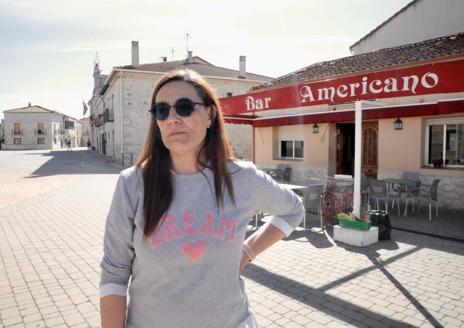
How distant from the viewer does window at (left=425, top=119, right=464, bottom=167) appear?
30.9 feet

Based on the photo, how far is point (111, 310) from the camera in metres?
1.35

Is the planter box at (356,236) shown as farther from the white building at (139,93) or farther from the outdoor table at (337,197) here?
the white building at (139,93)

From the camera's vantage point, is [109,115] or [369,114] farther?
[109,115]

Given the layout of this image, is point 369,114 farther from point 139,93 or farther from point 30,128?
point 30,128

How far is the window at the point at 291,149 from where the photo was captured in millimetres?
14125

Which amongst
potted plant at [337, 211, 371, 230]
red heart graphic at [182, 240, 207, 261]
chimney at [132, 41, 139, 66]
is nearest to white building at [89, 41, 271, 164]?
chimney at [132, 41, 139, 66]

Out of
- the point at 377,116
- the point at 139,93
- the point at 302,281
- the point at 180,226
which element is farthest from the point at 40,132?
the point at 180,226

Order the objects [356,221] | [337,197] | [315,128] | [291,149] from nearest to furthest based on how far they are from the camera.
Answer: [356,221]
[337,197]
[315,128]
[291,149]

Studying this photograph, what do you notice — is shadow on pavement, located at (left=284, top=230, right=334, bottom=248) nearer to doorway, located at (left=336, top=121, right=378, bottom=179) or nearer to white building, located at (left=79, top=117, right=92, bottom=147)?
doorway, located at (left=336, top=121, right=378, bottom=179)

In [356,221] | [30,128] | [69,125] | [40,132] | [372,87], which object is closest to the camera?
[372,87]

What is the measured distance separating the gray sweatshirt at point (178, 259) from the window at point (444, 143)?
9.92 m

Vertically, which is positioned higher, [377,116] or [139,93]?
[139,93]

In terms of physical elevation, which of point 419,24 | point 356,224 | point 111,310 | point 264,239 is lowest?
point 356,224

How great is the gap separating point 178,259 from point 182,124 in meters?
0.56
